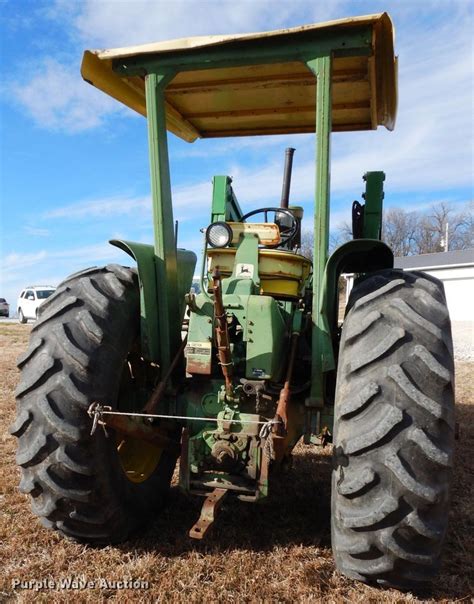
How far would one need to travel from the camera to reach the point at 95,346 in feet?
9.53

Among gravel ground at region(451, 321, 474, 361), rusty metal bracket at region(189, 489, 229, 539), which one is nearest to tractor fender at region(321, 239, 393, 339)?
rusty metal bracket at region(189, 489, 229, 539)

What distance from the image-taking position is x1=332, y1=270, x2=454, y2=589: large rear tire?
7.80 feet

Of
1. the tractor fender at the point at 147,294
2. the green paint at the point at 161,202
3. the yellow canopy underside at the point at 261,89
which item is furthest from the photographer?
the green paint at the point at 161,202

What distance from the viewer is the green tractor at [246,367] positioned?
2443 millimetres

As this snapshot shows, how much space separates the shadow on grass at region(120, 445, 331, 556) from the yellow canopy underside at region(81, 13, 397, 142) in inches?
100

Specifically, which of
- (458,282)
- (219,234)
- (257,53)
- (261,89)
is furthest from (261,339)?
(458,282)

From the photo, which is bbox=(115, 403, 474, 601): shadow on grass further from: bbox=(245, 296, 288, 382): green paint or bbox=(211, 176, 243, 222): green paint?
bbox=(211, 176, 243, 222): green paint

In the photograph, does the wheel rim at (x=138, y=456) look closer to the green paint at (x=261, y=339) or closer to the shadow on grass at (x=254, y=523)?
the shadow on grass at (x=254, y=523)

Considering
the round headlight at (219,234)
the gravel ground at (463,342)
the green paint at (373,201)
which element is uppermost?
the green paint at (373,201)

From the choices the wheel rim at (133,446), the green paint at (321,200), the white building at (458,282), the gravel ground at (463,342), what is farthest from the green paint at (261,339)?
the white building at (458,282)

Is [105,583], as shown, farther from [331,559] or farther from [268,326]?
[268,326]

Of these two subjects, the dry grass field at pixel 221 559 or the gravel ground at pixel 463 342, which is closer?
the dry grass field at pixel 221 559

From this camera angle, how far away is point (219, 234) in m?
3.76

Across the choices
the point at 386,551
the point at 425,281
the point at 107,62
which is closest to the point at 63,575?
the point at 386,551
